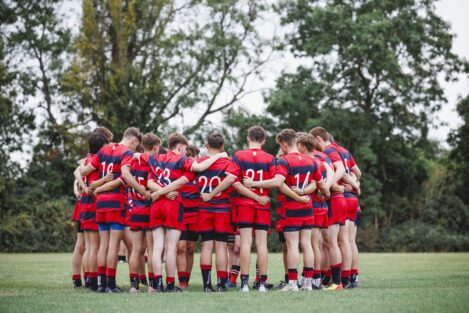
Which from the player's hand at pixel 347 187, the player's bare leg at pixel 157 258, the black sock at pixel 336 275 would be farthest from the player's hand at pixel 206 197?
the player's hand at pixel 347 187

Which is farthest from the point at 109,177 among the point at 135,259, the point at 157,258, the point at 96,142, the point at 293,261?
the point at 293,261

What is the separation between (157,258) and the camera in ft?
33.7

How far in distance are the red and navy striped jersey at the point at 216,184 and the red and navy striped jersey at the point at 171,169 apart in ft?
0.93

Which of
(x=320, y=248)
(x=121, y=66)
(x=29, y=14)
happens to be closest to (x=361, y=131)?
→ (x=121, y=66)

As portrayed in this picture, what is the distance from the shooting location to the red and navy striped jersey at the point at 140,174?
10789 millimetres

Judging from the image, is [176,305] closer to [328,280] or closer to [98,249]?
[98,249]

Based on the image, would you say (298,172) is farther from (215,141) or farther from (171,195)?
(171,195)

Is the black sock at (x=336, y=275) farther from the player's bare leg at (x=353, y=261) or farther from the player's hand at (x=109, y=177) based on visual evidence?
the player's hand at (x=109, y=177)

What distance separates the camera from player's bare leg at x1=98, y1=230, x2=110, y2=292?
10.6m

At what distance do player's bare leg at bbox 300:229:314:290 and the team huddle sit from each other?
15 millimetres

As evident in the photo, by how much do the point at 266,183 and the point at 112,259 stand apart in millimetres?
Answer: 2569

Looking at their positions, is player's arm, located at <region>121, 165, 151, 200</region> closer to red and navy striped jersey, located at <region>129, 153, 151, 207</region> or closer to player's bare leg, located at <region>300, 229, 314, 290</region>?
red and navy striped jersey, located at <region>129, 153, 151, 207</region>

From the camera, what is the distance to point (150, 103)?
122ft

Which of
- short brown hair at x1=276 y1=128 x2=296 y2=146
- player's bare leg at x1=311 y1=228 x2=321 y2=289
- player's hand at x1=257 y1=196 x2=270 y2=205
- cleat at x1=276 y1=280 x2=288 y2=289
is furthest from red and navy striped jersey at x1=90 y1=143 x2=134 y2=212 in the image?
player's bare leg at x1=311 y1=228 x2=321 y2=289
